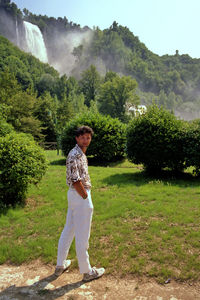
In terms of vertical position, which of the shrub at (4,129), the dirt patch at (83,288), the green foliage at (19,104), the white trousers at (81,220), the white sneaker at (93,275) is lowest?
the dirt patch at (83,288)

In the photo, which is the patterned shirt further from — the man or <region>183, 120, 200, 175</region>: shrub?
<region>183, 120, 200, 175</region>: shrub

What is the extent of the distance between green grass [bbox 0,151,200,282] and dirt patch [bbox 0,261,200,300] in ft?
0.69

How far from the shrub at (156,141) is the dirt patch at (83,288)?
22.4 feet

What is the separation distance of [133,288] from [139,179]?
637 cm

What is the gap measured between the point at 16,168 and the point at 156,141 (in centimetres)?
588

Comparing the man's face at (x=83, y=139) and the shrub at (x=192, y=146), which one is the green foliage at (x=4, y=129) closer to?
the man's face at (x=83, y=139)

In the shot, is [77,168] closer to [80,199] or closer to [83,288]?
[80,199]

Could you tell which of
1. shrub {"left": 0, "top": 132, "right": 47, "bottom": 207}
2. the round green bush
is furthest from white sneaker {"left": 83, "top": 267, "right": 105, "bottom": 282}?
the round green bush

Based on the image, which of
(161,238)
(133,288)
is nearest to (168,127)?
(161,238)

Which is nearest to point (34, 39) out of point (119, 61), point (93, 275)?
point (119, 61)

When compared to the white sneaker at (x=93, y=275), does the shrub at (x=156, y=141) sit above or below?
above

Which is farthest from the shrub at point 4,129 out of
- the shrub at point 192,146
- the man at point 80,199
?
the shrub at point 192,146

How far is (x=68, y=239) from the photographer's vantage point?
12.6 ft

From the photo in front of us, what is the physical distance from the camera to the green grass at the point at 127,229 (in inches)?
165
